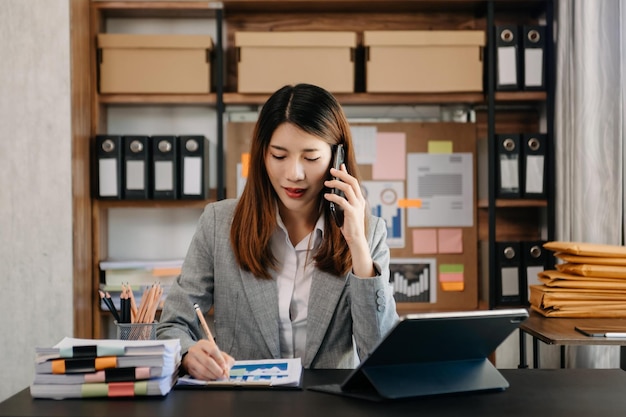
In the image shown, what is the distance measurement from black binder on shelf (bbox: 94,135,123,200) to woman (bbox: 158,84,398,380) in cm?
133

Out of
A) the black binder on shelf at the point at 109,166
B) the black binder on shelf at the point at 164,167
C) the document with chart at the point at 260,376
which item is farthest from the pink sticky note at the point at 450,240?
the document with chart at the point at 260,376

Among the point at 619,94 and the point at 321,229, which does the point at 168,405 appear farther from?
the point at 619,94

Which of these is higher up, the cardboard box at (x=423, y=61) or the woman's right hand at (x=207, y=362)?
the cardboard box at (x=423, y=61)

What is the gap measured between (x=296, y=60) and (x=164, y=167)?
2.38 ft

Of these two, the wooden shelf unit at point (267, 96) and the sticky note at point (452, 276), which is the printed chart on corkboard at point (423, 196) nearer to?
the sticky note at point (452, 276)

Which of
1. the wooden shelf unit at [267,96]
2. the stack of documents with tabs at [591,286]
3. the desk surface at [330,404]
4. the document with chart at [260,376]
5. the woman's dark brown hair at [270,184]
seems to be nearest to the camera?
the desk surface at [330,404]

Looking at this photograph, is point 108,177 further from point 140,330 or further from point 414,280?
point 140,330

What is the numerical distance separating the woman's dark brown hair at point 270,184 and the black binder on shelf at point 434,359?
473 millimetres

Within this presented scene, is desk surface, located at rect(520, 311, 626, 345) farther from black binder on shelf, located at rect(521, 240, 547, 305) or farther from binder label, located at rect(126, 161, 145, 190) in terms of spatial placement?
binder label, located at rect(126, 161, 145, 190)

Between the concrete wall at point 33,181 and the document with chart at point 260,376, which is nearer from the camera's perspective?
the document with chart at point 260,376

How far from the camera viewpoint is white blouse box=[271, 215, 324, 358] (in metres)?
1.54

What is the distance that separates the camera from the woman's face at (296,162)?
59.5 inches

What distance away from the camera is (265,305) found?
1.51 metres

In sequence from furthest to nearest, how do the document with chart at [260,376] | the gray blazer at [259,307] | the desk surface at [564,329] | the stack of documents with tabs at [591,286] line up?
the stack of documents with tabs at [591,286] → the desk surface at [564,329] → the gray blazer at [259,307] → the document with chart at [260,376]
